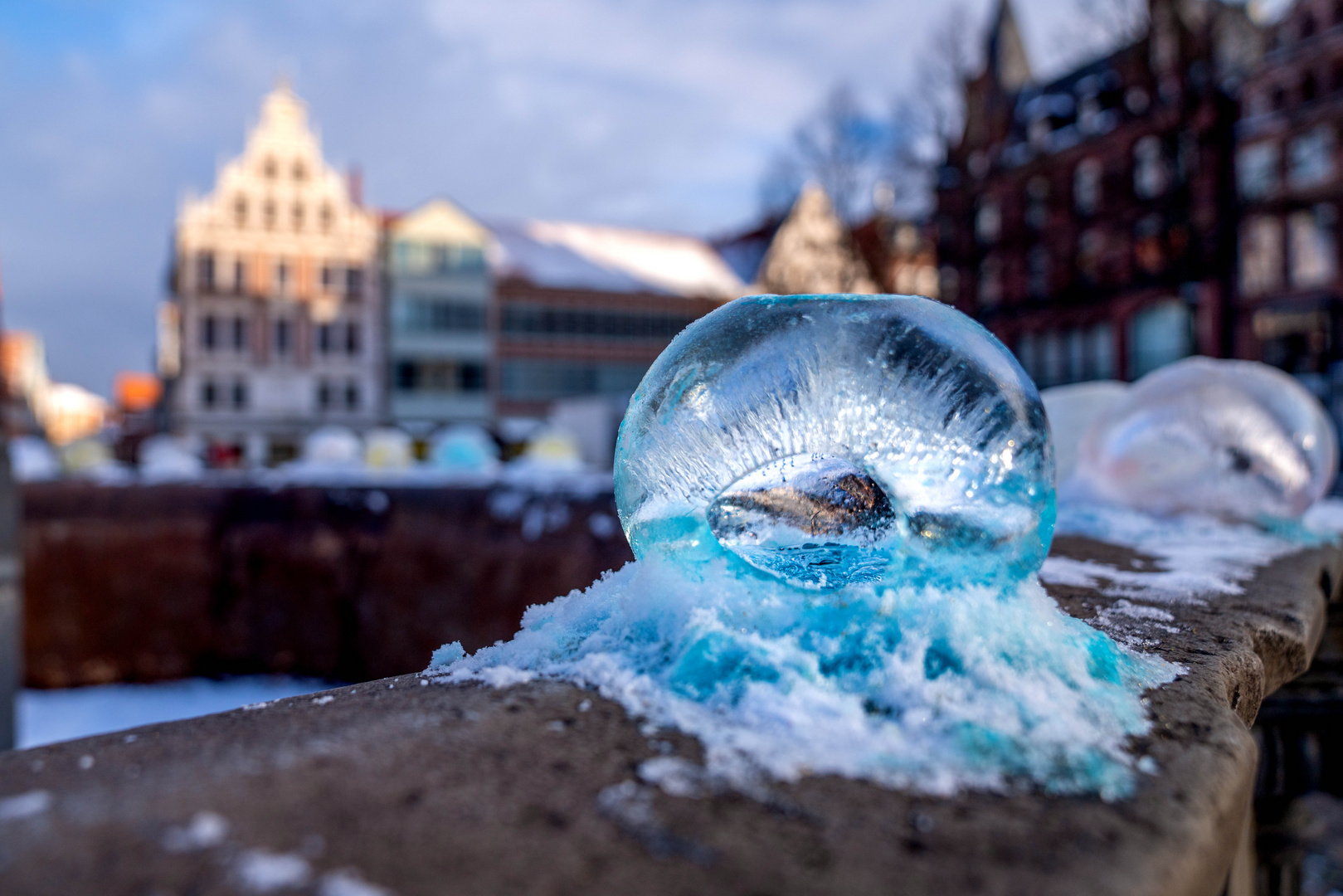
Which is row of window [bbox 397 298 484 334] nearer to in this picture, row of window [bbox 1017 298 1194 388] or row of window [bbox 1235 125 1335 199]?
row of window [bbox 1017 298 1194 388]

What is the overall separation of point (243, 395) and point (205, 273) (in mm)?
3765

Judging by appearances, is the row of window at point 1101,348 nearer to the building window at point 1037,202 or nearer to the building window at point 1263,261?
the building window at point 1263,261

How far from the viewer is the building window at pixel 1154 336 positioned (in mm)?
20344

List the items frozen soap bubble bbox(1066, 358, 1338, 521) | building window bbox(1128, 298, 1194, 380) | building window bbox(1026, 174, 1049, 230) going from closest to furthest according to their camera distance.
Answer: frozen soap bubble bbox(1066, 358, 1338, 521)
building window bbox(1128, 298, 1194, 380)
building window bbox(1026, 174, 1049, 230)

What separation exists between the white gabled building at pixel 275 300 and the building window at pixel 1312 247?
2600 cm

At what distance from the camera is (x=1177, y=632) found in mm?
1708

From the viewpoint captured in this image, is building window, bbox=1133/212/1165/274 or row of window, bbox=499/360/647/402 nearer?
building window, bbox=1133/212/1165/274

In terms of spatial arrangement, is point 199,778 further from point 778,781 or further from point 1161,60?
point 1161,60

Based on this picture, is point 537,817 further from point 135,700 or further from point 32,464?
point 32,464

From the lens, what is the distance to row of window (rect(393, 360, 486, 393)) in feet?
94.5

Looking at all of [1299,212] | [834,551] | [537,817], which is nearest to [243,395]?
[834,551]

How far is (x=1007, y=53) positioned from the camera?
87.1 feet

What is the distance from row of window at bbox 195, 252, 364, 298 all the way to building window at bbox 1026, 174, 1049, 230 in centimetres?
2032

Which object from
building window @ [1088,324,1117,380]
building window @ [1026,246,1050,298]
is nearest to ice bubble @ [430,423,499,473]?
building window @ [1088,324,1117,380]
